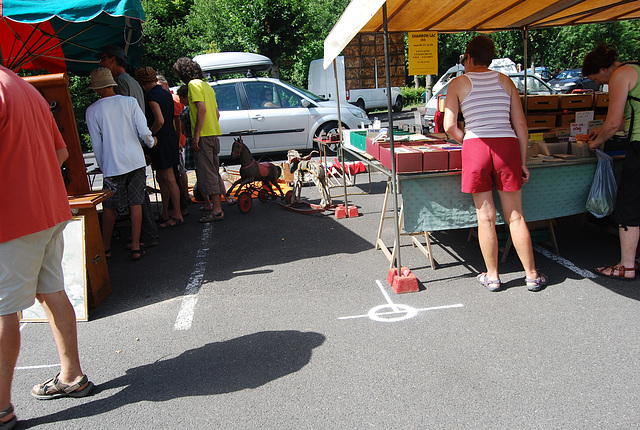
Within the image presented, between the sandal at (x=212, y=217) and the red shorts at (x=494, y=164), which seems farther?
the sandal at (x=212, y=217)

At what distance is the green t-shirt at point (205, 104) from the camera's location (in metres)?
5.87

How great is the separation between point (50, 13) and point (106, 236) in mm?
2153

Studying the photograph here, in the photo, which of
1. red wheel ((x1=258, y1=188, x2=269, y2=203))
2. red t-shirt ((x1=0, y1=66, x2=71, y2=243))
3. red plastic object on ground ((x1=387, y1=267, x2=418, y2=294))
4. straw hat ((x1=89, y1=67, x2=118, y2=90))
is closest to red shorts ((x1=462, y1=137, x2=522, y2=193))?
red plastic object on ground ((x1=387, y1=267, x2=418, y2=294))

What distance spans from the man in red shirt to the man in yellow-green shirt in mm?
3315

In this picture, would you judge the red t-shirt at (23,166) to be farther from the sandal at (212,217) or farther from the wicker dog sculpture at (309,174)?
the wicker dog sculpture at (309,174)

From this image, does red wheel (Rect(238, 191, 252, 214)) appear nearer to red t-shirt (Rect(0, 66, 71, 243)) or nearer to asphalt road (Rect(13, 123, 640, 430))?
asphalt road (Rect(13, 123, 640, 430))

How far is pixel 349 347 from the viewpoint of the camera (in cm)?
307

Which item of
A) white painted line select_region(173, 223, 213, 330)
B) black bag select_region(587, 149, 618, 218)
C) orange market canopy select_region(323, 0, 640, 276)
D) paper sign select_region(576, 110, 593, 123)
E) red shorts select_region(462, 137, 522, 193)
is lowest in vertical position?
white painted line select_region(173, 223, 213, 330)

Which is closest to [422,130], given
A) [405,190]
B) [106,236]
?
[405,190]

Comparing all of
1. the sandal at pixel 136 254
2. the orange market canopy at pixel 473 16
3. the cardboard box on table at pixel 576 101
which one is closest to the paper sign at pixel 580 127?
the orange market canopy at pixel 473 16

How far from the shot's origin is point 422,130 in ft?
19.5

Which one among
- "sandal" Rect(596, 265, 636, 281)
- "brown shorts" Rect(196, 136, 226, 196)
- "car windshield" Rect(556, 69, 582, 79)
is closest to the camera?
"sandal" Rect(596, 265, 636, 281)

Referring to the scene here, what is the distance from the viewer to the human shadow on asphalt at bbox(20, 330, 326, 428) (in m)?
2.68

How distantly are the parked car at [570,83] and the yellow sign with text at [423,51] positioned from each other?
1313 cm
